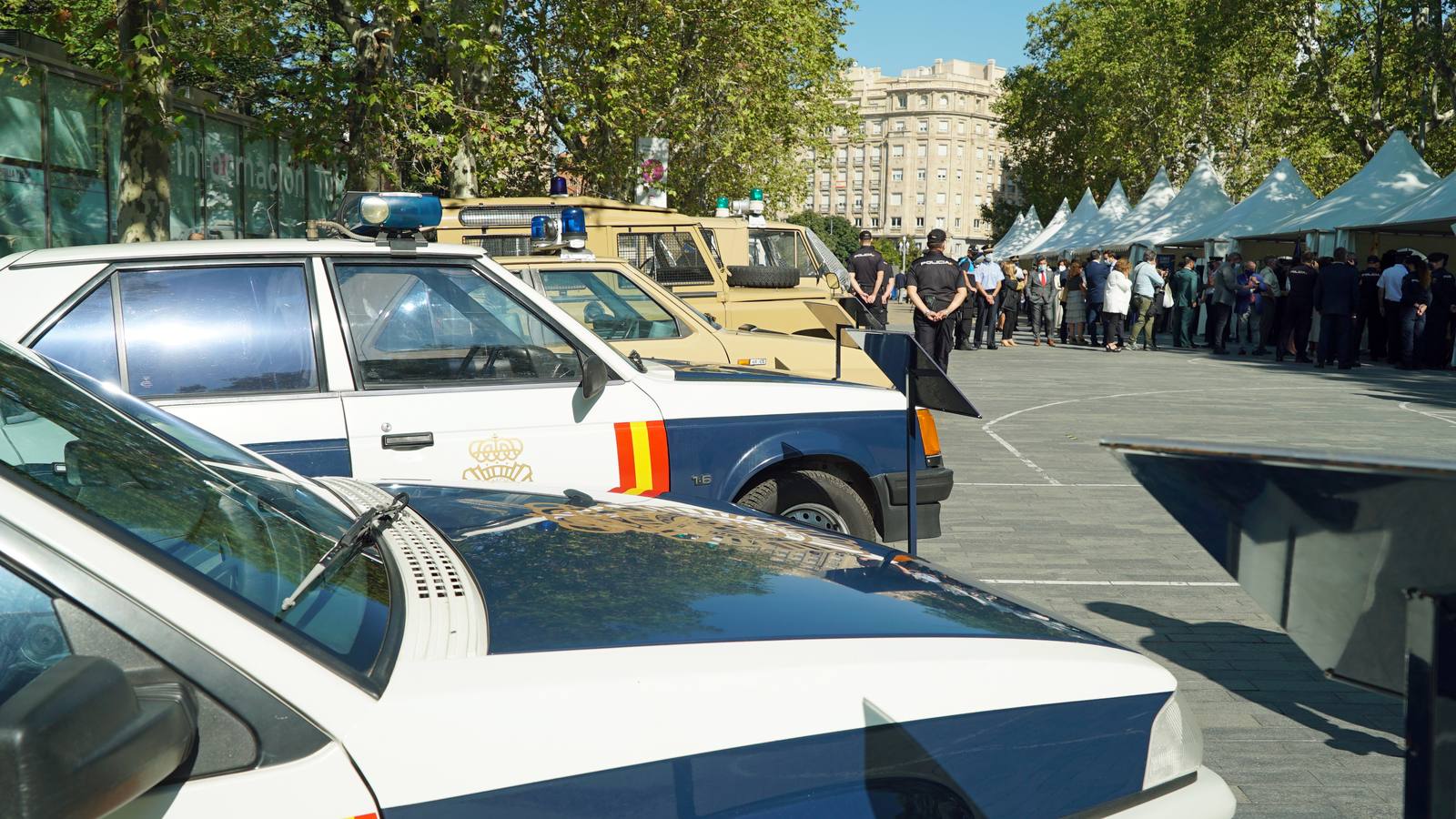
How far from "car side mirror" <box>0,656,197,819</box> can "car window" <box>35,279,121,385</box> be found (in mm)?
3159

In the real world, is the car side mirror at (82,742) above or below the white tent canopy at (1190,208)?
below

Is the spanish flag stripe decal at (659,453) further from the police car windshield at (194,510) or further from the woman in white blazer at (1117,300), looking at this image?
the woman in white blazer at (1117,300)

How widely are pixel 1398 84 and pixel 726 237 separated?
3539 centimetres

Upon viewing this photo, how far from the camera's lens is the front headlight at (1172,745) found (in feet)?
7.26

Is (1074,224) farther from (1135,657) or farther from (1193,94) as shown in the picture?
(1135,657)

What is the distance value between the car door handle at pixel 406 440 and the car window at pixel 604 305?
345cm

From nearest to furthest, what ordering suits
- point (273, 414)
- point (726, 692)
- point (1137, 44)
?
point (726, 692) < point (273, 414) < point (1137, 44)

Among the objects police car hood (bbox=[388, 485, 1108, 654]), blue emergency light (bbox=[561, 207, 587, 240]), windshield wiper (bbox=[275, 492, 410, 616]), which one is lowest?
police car hood (bbox=[388, 485, 1108, 654])

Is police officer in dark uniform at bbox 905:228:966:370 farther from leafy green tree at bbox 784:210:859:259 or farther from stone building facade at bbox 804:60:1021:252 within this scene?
stone building facade at bbox 804:60:1021:252

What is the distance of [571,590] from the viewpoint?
220 cm

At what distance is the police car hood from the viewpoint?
2.05 metres

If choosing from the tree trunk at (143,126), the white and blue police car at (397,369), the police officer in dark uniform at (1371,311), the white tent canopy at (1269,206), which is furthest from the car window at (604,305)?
the white tent canopy at (1269,206)

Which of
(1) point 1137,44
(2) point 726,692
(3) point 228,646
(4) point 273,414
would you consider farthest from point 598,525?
(1) point 1137,44

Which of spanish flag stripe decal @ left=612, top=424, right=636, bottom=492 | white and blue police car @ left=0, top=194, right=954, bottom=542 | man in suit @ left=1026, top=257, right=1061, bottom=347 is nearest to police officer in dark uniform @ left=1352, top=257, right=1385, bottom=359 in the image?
man in suit @ left=1026, top=257, right=1061, bottom=347
